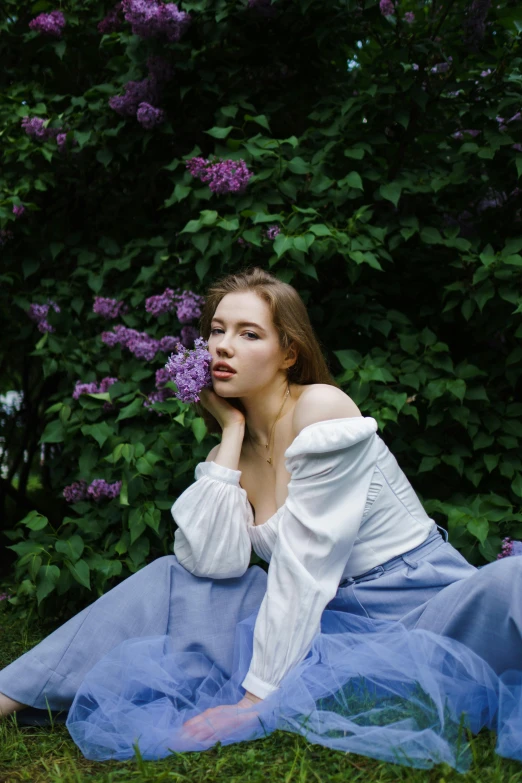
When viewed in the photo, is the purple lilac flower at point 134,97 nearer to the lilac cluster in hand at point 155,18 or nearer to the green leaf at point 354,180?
the lilac cluster in hand at point 155,18

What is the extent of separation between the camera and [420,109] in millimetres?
3186

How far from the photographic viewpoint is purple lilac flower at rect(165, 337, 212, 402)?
7.14 ft

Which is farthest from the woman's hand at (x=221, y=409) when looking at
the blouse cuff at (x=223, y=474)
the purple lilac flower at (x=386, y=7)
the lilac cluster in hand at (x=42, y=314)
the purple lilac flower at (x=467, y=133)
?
the purple lilac flower at (x=386, y=7)

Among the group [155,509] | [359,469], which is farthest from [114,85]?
[359,469]

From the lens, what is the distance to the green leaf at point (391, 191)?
2.97m

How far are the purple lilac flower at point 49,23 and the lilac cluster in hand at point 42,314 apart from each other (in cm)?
121

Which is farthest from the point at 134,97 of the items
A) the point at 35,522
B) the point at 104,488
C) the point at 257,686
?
the point at 257,686

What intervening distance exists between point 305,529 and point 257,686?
14.9 inches

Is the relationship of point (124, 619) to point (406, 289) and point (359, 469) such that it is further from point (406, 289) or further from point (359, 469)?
point (406, 289)

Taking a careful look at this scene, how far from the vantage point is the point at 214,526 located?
212 cm

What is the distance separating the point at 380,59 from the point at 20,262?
1.80 meters

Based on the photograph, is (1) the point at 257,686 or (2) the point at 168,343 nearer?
(1) the point at 257,686

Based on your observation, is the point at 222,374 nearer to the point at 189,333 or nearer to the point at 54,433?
the point at 189,333

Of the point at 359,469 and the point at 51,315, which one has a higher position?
the point at 51,315
